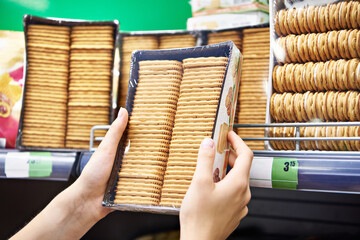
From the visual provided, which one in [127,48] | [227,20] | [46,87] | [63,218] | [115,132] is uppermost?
[227,20]

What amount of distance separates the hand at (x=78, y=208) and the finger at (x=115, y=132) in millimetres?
28

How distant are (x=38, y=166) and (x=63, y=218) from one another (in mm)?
305

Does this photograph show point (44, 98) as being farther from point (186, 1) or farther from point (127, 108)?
point (186, 1)

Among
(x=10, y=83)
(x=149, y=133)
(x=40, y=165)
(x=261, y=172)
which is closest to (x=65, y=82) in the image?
(x=10, y=83)

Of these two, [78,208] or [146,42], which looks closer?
[78,208]

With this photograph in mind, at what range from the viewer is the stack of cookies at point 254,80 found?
1262mm

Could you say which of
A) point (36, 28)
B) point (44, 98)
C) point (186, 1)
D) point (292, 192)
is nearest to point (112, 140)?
point (44, 98)

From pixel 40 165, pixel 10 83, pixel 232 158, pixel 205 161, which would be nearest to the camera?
pixel 205 161

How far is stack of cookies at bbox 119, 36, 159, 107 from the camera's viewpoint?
4.94 ft

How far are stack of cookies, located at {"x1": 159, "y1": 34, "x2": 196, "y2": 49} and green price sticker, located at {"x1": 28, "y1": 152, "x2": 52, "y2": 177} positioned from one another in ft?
1.99

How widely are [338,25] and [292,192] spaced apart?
787mm

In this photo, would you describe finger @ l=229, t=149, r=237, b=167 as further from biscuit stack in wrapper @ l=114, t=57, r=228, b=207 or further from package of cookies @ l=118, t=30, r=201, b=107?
package of cookies @ l=118, t=30, r=201, b=107

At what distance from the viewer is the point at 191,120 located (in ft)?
2.60

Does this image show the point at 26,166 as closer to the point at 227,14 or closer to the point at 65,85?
the point at 65,85
